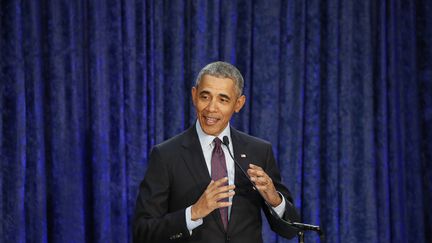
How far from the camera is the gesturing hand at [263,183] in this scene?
2180mm

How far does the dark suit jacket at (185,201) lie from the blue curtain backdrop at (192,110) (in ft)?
4.32

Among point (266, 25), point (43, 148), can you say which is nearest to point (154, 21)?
point (266, 25)

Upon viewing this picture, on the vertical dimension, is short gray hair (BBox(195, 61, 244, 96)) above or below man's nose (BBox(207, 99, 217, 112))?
above

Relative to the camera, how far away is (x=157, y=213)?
233cm

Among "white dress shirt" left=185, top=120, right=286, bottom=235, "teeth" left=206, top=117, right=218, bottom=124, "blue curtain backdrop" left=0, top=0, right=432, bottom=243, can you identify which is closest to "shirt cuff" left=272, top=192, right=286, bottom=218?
"white dress shirt" left=185, top=120, right=286, bottom=235

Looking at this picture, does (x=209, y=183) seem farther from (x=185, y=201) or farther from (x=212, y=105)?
(x=212, y=105)

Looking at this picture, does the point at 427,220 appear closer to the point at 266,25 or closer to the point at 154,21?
the point at 266,25

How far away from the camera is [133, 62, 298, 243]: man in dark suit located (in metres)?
2.29

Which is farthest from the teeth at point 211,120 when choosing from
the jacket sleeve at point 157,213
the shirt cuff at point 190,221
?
the shirt cuff at point 190,221

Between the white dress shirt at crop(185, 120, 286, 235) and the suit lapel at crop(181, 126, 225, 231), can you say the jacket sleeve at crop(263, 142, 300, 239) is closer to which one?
the white dress shirt at crop(185, 120, 286, 235)

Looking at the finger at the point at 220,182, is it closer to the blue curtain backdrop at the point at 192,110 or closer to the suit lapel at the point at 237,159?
the suit lapel at the point at 237,159

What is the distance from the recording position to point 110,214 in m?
3.69

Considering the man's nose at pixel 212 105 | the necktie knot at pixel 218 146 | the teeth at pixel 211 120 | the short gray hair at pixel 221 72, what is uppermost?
the short gray hair at pixel 221 72

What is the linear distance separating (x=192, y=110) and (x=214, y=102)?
1.44m
